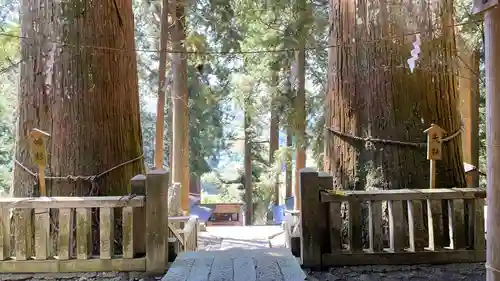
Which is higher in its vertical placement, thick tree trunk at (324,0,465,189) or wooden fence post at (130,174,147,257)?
thick tree trunk at (324,0,465,189)

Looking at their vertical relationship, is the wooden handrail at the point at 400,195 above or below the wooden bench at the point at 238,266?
above

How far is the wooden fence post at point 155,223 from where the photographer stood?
3949mm

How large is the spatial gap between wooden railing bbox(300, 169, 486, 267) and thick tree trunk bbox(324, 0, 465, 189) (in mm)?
559

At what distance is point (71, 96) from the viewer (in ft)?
15.7

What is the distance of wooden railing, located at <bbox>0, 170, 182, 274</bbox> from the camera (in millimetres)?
3902

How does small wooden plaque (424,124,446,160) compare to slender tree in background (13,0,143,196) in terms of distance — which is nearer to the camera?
small wooden plaque (424,124,446,160)

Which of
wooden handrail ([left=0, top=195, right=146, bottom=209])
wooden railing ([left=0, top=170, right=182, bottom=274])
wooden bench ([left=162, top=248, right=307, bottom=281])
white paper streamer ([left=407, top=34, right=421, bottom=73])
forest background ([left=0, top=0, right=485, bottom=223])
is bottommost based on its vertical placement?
wooden bench ([left=162, top=248, right=307, bottom=281])

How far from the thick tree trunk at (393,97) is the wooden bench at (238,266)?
1158 millimetres

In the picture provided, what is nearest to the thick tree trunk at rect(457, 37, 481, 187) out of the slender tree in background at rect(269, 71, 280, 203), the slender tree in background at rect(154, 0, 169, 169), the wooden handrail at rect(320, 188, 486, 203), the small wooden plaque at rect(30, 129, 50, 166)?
the slender tree in background at rect(269, 71, 280, 203)

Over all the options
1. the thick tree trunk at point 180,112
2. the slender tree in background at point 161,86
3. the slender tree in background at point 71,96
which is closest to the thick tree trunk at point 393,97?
the slender tree in background at point 71,96

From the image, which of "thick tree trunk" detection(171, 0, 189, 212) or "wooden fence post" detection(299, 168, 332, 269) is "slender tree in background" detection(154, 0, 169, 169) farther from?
"wooden fence post" detection(299, 168, 332, 269)

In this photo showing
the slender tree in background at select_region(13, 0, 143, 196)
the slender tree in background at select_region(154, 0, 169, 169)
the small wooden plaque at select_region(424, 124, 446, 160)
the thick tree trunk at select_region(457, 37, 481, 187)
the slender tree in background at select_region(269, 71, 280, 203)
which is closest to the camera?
the small wooden plaque at select_region(424, 124, 446, 160)

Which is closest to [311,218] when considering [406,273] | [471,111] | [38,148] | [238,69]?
[406,273]

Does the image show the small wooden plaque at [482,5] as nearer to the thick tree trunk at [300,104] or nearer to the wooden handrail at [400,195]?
the wooden handrail at [400,195]
